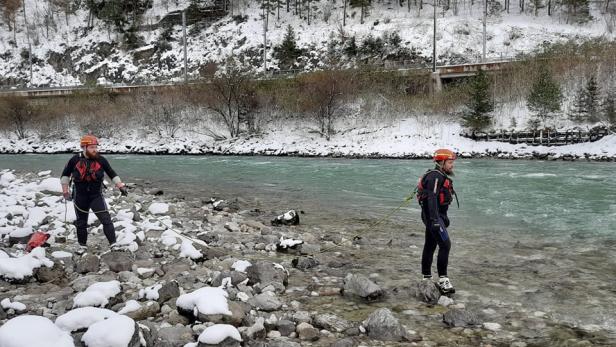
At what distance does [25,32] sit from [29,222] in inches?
3406

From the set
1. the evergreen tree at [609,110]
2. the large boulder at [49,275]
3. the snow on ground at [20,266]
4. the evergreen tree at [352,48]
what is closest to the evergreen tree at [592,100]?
the evergreen tree at [609,110]

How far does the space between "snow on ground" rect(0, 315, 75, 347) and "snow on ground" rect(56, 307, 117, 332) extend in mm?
337

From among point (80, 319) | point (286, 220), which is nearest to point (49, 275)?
point (80, 319)

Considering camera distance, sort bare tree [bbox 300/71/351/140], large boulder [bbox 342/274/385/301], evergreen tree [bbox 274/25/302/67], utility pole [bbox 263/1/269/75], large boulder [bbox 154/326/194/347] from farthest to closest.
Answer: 1. utility pole [bbox 263/1/269/75]
2. evergreen tree [bbox 274/25/302/67]
3. bare tree [bbox 300/71/351/140]
4. large boulder [bbox 342/274/385/301]
5. large boulder [bbox 154/326/194/347]

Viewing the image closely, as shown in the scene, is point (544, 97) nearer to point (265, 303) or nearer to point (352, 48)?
point (352, 48)

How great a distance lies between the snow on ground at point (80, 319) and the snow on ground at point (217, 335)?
0.93 meters

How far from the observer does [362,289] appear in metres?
6.01

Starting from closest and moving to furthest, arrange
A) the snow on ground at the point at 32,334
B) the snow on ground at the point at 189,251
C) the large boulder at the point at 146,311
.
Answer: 1. the snow on ground at the point at 32,334
2. the large boulder at the point at 146,311
3. the snow on ground at the point at 189,251

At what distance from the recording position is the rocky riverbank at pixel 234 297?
14.3ft

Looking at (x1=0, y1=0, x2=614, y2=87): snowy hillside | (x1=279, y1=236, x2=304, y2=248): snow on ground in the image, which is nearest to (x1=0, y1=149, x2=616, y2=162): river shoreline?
(x1=0, y1=0, x2=614, y2=87): snowy hillside

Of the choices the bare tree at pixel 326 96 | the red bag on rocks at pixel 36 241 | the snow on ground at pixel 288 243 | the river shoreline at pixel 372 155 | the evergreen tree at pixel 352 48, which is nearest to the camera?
the red bag on rocks at pixel 36 241

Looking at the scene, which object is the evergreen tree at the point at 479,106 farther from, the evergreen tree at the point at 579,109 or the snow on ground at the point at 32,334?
the snow on ground at the point at 32,334

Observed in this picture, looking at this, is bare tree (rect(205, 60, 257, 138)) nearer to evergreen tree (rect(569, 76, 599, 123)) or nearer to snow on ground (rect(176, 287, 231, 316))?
evergreen tree (rect(569, 76, 599, 123))

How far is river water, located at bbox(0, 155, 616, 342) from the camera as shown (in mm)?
6270
